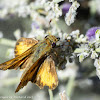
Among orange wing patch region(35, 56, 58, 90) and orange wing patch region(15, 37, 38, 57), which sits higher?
orange wing patch region(15, 37, 38, 57)

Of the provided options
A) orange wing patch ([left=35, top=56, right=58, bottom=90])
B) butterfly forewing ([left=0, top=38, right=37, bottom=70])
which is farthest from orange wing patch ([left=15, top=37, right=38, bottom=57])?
orange wing patch ([left=35, top=56, right=58, bottom=90])

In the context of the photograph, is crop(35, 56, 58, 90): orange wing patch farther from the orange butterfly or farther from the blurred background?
the blurred background

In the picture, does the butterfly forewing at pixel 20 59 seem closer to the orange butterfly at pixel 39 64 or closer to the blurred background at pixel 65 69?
the orange butterfly at pixel 39 64

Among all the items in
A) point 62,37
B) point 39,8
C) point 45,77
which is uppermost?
point 39,8

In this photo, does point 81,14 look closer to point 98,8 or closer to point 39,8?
point 98,8

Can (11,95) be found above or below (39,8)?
below

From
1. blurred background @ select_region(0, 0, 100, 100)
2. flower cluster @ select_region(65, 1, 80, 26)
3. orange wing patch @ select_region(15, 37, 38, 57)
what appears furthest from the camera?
blurred background @ select_region(0, 0, 100, 100)

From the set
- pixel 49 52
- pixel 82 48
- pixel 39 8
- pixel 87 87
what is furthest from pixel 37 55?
pixel 87 87

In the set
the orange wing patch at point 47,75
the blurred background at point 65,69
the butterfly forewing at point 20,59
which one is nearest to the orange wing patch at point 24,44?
the butterfly forewing at point 20,59
